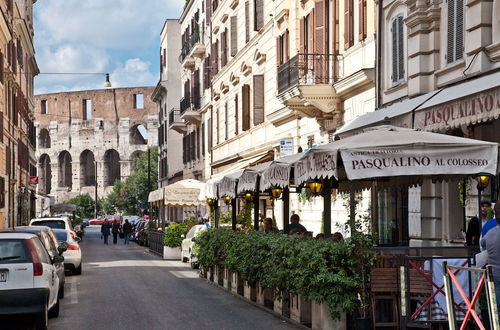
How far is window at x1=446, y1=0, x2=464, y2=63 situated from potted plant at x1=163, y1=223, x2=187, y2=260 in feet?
60.4

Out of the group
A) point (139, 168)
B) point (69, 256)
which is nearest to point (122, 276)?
point (69, 256)

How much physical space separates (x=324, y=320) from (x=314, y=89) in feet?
42.3

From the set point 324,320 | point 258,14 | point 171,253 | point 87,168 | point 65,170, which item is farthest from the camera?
point 65,170

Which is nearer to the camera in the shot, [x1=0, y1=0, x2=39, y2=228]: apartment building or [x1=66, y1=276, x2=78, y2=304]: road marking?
[x1=66, y1=276, x2=78, y2=304]: road marking

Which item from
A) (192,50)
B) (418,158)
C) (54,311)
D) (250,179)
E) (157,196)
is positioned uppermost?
(192,50)

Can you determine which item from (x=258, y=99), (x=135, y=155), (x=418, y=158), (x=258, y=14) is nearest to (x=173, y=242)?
(x=258, y=99)

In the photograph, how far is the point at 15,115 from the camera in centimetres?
4747

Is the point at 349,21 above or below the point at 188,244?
above

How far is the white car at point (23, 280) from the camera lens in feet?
42.4

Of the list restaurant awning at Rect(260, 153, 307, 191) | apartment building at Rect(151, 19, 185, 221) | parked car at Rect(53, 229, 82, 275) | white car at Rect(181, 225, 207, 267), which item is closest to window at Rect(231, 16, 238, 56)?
white car at Rect(181, 225, 207, 267)

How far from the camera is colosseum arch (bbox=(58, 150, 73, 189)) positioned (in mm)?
110000

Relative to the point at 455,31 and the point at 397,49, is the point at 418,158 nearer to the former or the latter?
the point at 455,31

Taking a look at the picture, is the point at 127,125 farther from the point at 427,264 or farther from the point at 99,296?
the point at 427,264

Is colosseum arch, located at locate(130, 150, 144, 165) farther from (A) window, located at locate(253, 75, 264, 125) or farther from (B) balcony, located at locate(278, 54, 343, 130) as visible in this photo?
(B) balcony, located at locate(278, 54, 343, 130)
